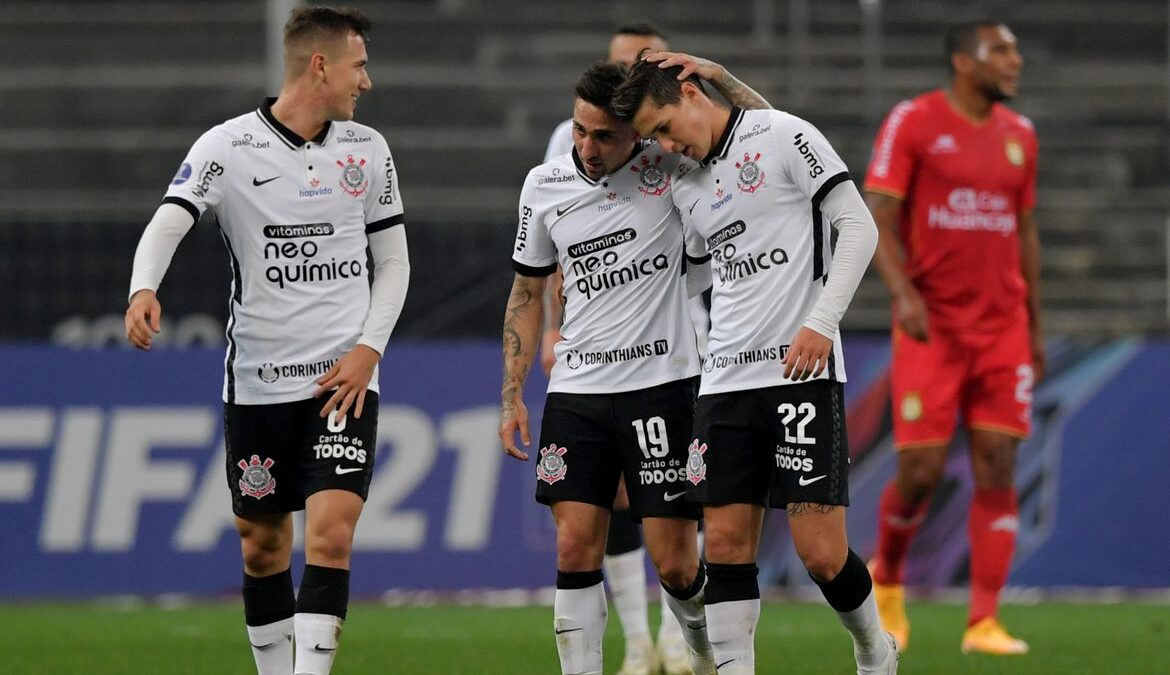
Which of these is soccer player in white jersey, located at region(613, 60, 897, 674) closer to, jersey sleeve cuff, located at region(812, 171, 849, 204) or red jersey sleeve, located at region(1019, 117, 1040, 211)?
jersey sleeve cuff, located at region(812, 171, 849, 204)

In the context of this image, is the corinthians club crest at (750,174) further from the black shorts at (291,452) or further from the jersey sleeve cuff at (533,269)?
the black shorts at (291,452)

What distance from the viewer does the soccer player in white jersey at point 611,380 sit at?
5816 mm

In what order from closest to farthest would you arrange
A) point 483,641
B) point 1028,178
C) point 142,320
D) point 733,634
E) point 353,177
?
1. point 142,320
2. point 733,634
3. point 353,177
4. point 1028,178
5. point 483,641

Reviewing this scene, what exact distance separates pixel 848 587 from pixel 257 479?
192 cm

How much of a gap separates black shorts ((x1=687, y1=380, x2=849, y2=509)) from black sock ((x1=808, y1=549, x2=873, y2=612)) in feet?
0.69

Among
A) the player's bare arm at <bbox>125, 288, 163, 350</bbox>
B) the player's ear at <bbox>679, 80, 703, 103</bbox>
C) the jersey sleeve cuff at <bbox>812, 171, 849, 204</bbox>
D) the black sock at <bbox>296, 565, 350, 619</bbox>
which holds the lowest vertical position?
the black sock at <bbox>296, 565, 350, 619</bbox>

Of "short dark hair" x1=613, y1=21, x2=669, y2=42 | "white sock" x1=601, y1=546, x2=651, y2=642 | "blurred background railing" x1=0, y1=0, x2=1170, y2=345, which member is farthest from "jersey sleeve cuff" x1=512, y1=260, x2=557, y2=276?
"blurred background railing" x1=0, y1=0, x2=1170, y2=345

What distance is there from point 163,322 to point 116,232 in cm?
72

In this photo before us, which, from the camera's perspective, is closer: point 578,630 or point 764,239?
point 764,239

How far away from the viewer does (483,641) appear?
8531 millimetres

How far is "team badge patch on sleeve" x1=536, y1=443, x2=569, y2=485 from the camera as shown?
230 inches

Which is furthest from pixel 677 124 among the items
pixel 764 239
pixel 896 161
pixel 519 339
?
pixel 896 161

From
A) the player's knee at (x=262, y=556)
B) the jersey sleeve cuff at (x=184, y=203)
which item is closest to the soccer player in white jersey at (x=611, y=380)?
the player's knee at (x=262, y=556)

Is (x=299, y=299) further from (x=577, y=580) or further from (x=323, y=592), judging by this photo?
(x=577, y=580)
